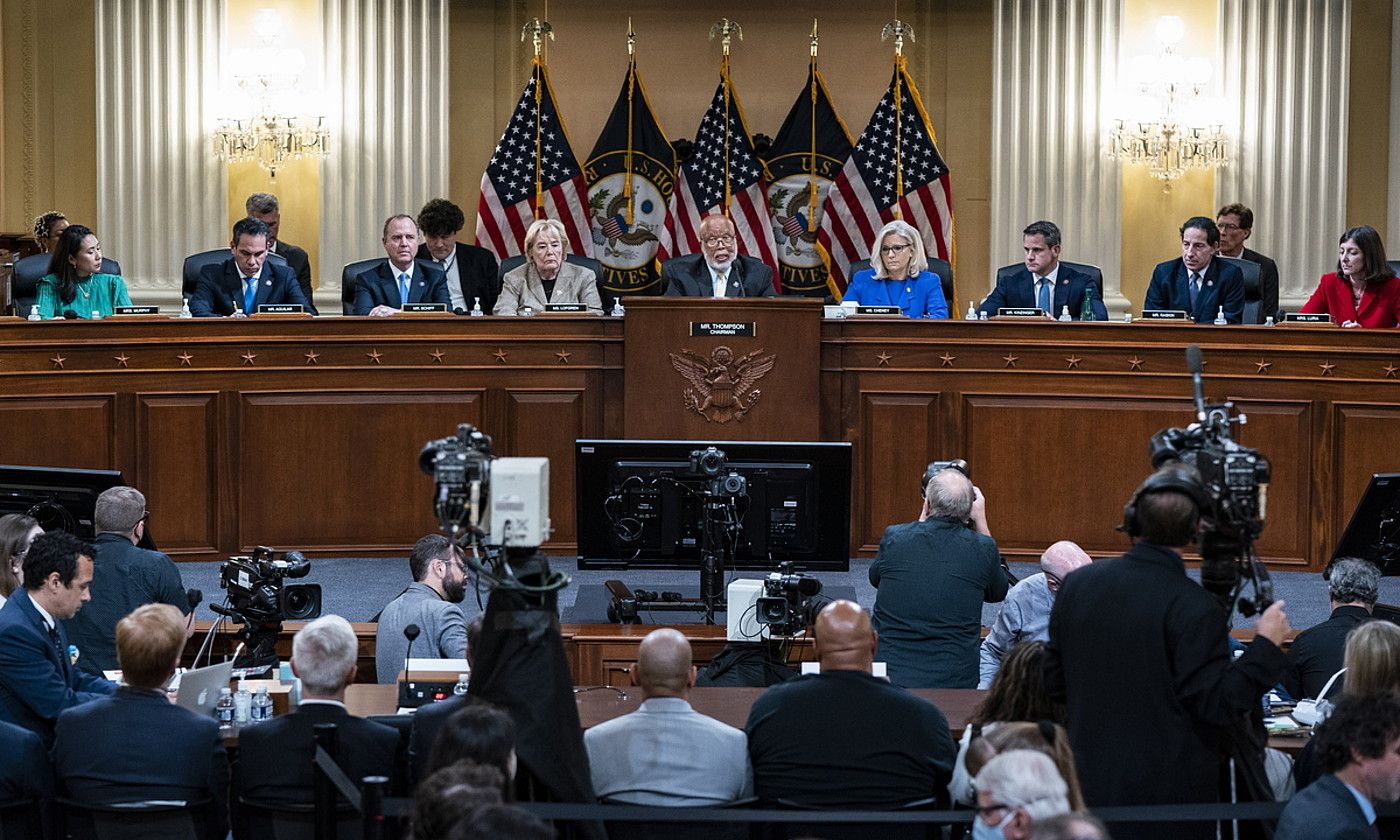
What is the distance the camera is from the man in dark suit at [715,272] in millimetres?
10711

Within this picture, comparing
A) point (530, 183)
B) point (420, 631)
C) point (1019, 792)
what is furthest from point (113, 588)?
point (530, 183)

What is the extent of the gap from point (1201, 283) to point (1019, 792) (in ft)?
24.0

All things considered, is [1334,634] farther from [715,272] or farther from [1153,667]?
[715,272]

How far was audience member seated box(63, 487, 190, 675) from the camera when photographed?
7.18 meters

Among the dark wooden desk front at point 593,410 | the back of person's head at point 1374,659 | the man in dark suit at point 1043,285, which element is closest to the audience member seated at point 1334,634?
the back of person's head at point 1374,659

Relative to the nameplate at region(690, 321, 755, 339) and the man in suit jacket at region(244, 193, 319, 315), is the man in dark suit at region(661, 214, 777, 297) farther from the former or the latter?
the man in suit jacket at region(244, 193, 319, 315)

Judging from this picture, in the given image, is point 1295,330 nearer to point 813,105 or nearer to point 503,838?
point 813,105

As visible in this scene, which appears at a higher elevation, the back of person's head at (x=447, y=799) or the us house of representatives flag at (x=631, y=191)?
the us house of representatives flag at (x=631, y=191)

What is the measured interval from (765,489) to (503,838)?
4279 millimetres

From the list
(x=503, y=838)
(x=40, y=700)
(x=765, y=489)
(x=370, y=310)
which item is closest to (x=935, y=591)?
(x=765, y=489)

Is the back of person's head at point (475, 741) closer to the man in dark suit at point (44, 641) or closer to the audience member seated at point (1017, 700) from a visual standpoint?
the audience member seated at point (1017, 700)

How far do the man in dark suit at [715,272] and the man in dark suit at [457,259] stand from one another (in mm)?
1322

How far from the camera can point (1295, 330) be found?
1007 centimetres

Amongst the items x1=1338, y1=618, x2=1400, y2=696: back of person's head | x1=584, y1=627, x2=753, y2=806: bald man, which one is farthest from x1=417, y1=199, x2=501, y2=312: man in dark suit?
x1=1338, y1=618, x2=1400, y2=696: back of person's head
